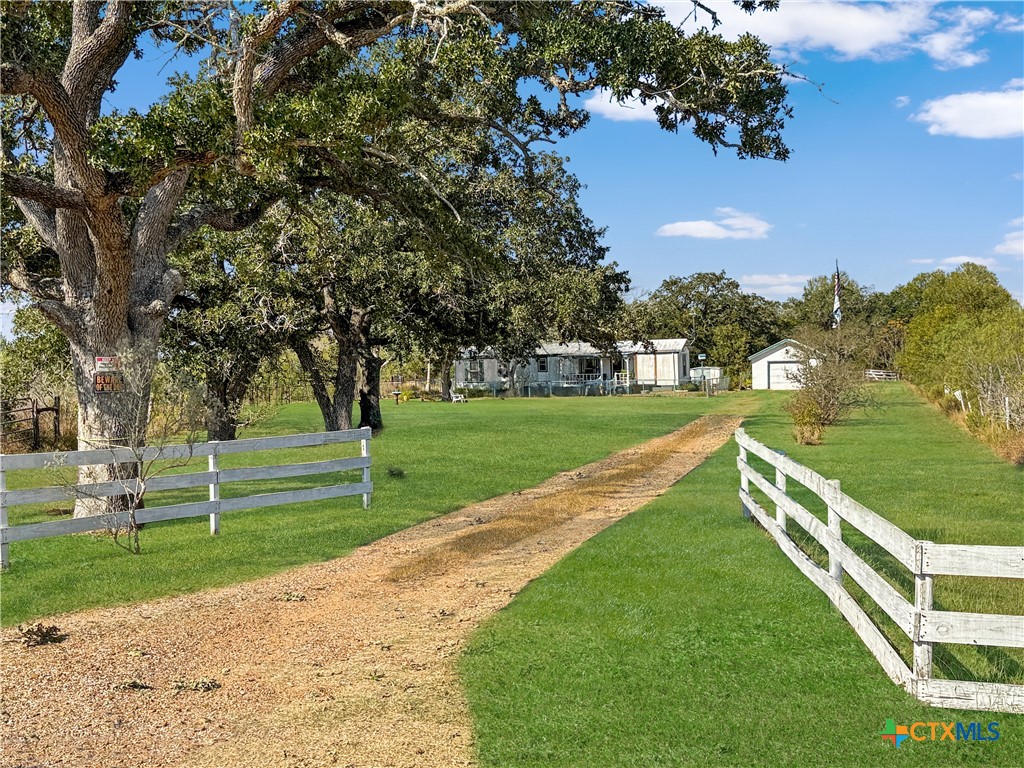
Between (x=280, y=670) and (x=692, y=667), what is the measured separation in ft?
10.3

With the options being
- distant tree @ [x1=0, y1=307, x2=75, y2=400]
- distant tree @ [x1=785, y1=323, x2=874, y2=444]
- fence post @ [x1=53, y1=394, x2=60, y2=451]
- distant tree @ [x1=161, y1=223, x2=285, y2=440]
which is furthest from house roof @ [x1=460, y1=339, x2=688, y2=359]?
distant tree @ [x1=0, y1=307, x2=75, y2=400]

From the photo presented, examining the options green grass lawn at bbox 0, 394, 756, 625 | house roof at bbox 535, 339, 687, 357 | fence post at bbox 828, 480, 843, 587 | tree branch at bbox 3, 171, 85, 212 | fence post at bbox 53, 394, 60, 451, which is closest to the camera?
fence post at bbox 828, 480, 843, 587

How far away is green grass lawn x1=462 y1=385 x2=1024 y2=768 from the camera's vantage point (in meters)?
4.82

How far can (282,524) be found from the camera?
41.6 ft

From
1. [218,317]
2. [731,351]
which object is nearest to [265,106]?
[218,317]

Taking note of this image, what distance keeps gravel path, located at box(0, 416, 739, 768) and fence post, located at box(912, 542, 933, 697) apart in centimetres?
287

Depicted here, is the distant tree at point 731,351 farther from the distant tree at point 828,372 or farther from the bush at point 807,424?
the bush at point 807,424

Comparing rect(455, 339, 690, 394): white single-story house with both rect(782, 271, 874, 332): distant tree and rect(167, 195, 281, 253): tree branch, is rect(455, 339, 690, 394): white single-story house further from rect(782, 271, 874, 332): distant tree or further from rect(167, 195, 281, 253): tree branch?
rect(167, 195, 281, 253): tree branch

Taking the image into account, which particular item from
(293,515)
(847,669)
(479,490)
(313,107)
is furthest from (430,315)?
(847,669)

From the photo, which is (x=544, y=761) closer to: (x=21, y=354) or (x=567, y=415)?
(x=21, y=354)

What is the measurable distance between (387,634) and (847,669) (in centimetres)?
375

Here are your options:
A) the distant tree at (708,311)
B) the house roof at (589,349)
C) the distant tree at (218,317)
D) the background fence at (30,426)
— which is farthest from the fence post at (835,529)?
the distant tree at (708,311)

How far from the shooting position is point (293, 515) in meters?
13.5

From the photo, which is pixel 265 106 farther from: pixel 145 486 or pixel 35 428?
pixel 35 428
